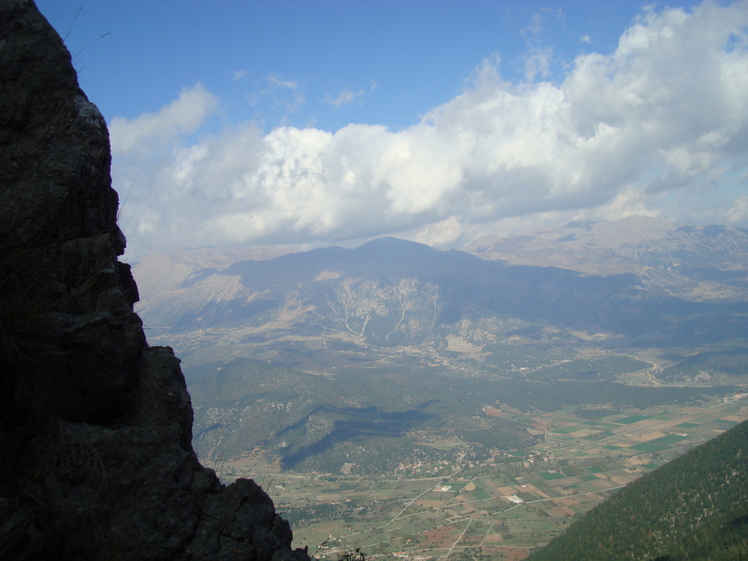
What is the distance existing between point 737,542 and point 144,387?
206 feet

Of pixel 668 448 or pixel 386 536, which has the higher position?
pixel 386 536

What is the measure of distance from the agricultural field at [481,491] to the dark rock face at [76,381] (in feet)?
204

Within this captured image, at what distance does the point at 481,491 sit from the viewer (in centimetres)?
13038

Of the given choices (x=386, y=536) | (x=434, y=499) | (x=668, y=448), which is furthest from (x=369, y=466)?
(x=668, y=448)

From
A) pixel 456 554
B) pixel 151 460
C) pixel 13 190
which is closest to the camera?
pixel 151 460

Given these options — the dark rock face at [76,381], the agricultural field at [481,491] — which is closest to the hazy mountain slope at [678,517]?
the agricultural field at [481,491]

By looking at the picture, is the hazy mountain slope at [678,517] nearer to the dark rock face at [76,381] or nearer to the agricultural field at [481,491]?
the agricultural field at [481,491]

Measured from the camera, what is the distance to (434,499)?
126 meters

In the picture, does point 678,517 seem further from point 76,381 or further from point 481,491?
point 76,381

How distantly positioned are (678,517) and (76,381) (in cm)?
7862

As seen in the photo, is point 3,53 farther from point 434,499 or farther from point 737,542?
point 434,499

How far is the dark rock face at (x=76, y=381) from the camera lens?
25.8 ft

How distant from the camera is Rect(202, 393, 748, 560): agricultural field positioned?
92.1 m

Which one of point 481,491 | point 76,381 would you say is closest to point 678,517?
point 481,491
